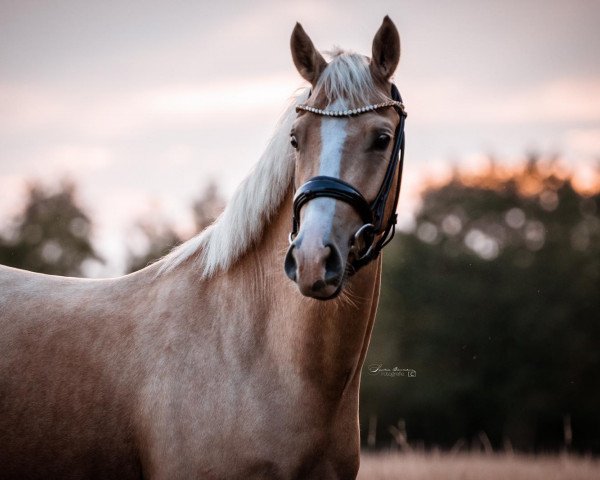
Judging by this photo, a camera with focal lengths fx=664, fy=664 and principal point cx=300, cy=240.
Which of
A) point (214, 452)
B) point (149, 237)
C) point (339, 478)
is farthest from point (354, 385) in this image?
point (149, 237)

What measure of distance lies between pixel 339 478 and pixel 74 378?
161 centimetres

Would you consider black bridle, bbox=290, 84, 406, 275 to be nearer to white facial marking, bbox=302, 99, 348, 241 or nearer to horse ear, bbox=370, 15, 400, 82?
white facial marking, bbox=302, 99, 348, 241

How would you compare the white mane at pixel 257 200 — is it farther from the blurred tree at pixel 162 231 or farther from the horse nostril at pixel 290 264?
the blurred tree at pixel 162 231

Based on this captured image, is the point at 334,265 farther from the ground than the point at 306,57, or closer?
closer

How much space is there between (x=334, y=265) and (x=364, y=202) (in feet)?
1.34

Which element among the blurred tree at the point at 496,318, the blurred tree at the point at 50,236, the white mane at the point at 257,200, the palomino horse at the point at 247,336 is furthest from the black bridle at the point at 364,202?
the blurred tree at the point at 50,236

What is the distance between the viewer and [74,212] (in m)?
39.9

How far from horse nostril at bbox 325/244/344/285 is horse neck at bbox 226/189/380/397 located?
16.3 inches

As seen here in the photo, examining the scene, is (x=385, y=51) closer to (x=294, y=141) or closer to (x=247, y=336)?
(x=294, y=141)

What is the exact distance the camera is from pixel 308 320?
11.8ft

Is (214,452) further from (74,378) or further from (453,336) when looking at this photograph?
(453,336)

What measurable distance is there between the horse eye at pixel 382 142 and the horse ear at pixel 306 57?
1.88ft

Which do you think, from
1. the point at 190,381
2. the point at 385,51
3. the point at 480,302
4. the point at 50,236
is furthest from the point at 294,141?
the point at 50,236

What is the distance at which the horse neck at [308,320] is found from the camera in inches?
141
